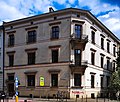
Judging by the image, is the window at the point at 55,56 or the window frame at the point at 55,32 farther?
the window frame at the point at 55,32

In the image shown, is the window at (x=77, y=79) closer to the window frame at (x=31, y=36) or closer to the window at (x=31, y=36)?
the window frame at (x=31, y=36)

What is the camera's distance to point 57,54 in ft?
138

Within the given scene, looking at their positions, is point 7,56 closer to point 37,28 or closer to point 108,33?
point 37,28

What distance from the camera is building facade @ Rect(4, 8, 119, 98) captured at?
40875mm

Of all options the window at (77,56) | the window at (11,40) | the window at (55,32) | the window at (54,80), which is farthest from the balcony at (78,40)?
the window at (11,40)

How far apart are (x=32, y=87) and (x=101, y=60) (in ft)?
51.5

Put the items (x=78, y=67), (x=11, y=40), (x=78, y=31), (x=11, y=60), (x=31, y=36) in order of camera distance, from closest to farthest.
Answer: (x=78, y=67)
(x=78, y=31)
(x=31, y=36)
(x=11, y=60)
(x=11, y=40)

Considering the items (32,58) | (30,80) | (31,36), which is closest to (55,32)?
(31,36)

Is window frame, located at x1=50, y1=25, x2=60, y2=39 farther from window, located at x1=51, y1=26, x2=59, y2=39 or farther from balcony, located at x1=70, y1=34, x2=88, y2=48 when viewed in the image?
balcony, located at x1=70, y1=34, x2=88, y2=48

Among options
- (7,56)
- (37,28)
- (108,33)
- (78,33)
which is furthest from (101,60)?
(7,56)

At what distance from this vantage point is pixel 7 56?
49.9 m

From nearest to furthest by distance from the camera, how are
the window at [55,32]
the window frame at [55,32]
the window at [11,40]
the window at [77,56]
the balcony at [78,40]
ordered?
the balcony at [78,40]
the window at [77,56]
the window frame at [55,32]
the window at [55,32]
the window at [11,40]

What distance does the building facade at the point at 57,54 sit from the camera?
134ft

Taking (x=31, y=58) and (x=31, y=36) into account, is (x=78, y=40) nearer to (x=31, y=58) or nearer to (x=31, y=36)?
(x=31, y=36)
